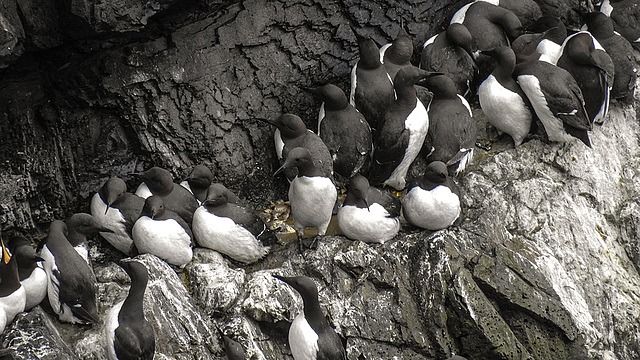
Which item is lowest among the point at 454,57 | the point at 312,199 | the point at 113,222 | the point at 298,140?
the point at 312,199

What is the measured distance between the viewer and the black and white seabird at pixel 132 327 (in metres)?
6.89

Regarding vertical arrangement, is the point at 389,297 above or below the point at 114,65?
below

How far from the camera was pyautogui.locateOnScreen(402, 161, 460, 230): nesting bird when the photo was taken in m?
8.20

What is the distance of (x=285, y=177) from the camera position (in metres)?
9.46

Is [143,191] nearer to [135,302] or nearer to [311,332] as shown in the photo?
[135,302]

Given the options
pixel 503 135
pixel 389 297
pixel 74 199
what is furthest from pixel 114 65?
pixel 503 135

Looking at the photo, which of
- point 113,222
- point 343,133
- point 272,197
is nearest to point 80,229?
point 113,222

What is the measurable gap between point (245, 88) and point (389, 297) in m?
2.66

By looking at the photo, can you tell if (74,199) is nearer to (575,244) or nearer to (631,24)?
(575,244)

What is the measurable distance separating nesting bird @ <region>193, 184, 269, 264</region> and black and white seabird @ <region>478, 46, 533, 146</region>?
111 inches

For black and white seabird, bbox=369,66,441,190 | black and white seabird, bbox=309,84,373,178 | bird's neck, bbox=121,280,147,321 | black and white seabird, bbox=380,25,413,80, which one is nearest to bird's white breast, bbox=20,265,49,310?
bird's neck, bbox=121,280,147,321

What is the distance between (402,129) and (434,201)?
1.02 m

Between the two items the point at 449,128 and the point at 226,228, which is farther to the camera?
the point at 449,128

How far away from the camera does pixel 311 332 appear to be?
7395mm
